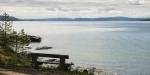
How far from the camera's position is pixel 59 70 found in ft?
89.4

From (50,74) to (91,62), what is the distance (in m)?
61.9

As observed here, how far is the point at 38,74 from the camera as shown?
23359mm

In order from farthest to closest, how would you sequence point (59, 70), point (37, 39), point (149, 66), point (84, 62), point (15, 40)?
point (37, 39), point (84, 62), point (149, 66), point (15, 40), point (59, 70)

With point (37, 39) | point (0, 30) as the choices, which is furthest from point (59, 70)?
point (37, 39)

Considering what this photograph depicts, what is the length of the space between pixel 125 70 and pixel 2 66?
4833 centimetres

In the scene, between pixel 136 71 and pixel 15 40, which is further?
pixel 136 71

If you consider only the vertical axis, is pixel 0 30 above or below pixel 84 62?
above

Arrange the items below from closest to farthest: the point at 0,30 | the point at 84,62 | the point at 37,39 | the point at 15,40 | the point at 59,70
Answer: the point at 59,70 < the point at 15,40 < the point at 0,30 < the point at 84,62 < the point at 37,39

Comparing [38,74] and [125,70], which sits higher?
[38,74]

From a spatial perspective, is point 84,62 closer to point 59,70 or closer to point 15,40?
point 15,40

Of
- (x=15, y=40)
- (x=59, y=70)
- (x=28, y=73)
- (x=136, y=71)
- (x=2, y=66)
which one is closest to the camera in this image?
(x=28, y=73)

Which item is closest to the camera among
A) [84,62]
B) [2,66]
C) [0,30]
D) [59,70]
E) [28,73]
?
[28,73]

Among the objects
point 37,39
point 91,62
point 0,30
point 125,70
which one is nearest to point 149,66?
point 125,70

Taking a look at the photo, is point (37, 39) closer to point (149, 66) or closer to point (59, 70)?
point (149, 66)
